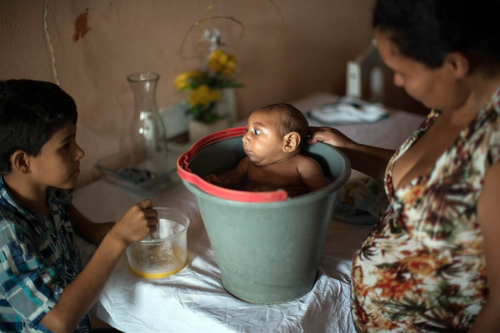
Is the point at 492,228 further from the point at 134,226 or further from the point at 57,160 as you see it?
the point at 57,160

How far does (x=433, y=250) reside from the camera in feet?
2.65

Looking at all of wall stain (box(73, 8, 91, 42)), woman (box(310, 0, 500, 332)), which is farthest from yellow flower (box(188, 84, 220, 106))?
woman (box(310, 0, 500, 332))

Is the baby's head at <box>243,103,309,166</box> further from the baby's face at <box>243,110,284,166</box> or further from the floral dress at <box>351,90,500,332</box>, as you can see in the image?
the floral dress at <box>351,90,500,332</box>

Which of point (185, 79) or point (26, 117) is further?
point (185, 79)

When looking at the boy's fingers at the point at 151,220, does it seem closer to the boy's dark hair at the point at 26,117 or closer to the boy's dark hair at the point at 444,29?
the boy's dark hair at the point at 26,117

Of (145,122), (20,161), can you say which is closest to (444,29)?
(20,161)

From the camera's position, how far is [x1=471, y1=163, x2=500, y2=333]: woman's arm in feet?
2.32

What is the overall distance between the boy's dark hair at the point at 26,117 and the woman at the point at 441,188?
680 mm

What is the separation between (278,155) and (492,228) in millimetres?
535

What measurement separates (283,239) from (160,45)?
109 cm

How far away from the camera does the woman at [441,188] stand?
0.71m

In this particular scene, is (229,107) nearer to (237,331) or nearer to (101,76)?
(101,76)

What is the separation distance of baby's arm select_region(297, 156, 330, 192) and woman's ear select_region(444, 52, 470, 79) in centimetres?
39

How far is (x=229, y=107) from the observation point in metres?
1.98
